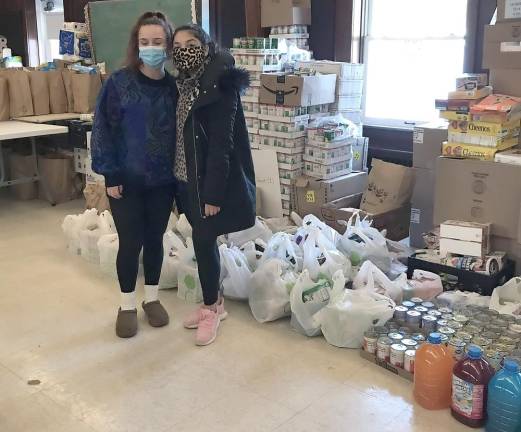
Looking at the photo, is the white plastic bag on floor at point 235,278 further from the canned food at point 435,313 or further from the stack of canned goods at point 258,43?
the stack of canned goods at point 258,43

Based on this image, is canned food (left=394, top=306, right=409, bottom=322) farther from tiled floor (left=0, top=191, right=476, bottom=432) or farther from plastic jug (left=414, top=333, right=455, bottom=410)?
plastic jug (left=414, top=333, right=455, bottom=410)

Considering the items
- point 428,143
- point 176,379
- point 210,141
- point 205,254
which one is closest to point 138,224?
point 205,254

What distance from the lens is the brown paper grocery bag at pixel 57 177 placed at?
529 cm

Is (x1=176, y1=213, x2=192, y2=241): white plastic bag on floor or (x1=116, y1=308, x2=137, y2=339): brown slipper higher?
(x1=176, y1=213, x2=192, y2=241): white plastic bag on floor

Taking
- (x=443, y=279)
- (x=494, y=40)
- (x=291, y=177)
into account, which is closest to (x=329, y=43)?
(x=291, y=177)

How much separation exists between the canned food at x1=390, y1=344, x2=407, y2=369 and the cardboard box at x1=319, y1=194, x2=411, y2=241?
148 centimetres

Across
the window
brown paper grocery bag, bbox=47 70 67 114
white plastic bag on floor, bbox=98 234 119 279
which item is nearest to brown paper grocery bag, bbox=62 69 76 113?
brown paper grocery bag, bbox=47 70 67 114

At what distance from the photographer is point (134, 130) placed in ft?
8.54

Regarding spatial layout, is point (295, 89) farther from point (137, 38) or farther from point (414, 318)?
point (414, 318)

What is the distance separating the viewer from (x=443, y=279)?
3209mm

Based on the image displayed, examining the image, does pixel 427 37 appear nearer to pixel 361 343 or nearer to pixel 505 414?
pixel 361 343

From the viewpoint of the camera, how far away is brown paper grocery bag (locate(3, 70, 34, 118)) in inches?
209

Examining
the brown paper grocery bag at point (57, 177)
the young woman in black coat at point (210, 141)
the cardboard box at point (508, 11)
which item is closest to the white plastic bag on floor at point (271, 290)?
the young woman in black coat at point (210, 141)

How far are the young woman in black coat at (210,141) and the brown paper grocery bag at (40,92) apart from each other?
3.28 meters
